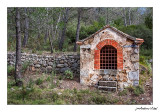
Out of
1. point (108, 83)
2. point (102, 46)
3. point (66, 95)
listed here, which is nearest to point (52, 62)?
point (66, 95)

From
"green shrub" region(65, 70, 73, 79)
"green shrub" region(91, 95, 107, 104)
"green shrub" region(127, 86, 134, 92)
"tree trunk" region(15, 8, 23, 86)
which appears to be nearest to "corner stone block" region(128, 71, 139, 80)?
"green shrub" region(127, 86, 134, 92)

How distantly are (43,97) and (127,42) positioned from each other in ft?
14.3

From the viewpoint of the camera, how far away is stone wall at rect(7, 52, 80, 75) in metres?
8.70

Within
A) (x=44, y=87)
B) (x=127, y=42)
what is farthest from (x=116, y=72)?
(x=44, y=87)

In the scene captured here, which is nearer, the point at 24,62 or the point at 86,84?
the point at 86,84

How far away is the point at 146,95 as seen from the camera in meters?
6.62

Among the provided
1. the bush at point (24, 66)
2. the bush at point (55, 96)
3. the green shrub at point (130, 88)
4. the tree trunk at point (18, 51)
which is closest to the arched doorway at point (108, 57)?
the green shrub at point (130, 88)

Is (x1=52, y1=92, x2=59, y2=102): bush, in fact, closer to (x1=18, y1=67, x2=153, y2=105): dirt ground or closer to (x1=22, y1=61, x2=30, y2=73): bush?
(x1=18, y1=67, x2=153, y2=105): dirt ground

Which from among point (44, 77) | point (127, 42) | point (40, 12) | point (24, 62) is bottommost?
point (44, 77)

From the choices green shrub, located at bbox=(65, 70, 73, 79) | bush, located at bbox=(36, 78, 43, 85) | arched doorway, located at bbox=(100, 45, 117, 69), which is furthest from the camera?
green shrub, located at bbox=(65, 70, 73, 79)

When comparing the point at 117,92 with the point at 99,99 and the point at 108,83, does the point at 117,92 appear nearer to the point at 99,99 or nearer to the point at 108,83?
the point at 108,83

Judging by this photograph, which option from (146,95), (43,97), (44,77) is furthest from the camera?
(44,77)

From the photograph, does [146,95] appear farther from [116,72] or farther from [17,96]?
[17,96]

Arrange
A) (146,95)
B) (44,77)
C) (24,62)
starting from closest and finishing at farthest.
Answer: (146,95) < (44,77) < (24,62)
